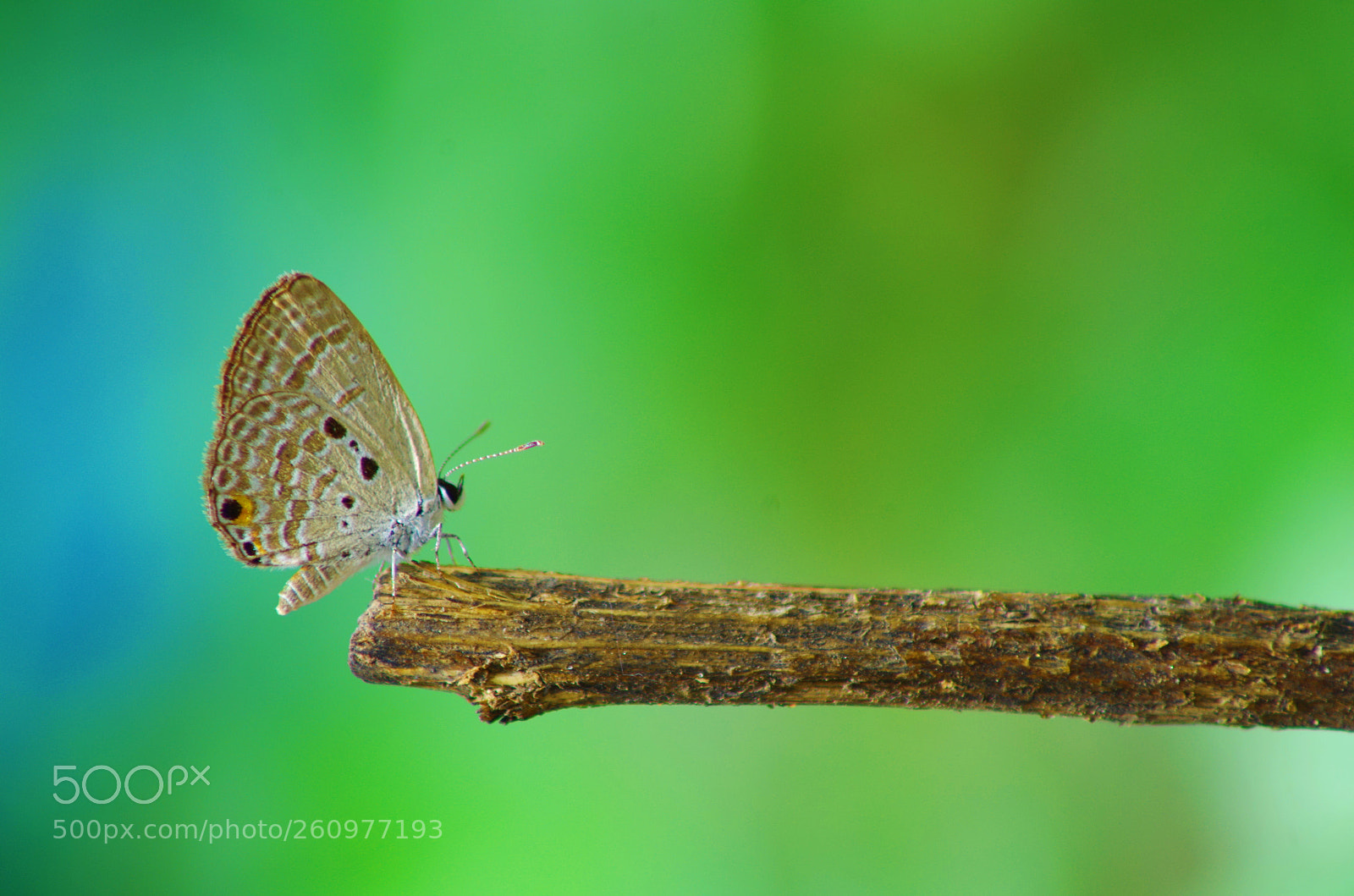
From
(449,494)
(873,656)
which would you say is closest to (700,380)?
(449,494)

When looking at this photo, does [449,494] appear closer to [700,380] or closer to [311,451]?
[311,451]

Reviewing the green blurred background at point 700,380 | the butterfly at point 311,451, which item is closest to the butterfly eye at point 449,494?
the butterfly at point 311,451

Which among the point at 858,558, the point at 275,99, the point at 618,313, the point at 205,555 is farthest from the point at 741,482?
the point at 275,99

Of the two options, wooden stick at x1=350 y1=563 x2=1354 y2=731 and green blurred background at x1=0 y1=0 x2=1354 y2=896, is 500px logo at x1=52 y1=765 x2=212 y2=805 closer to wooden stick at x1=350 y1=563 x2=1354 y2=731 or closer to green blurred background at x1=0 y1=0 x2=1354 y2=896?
green blurred background at x1=0 y1=0 x2=1354 y2=896

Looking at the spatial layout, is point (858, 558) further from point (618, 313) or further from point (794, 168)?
point (794, 168)

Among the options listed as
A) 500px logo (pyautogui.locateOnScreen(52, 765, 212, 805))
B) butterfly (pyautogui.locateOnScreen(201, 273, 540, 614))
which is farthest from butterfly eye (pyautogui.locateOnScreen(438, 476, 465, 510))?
500px logo (pyautogui.locateOnScreen(52, 765, 212, 805))

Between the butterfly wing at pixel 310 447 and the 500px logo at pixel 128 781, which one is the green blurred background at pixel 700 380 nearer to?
the 500px logo at pixel 128 781
